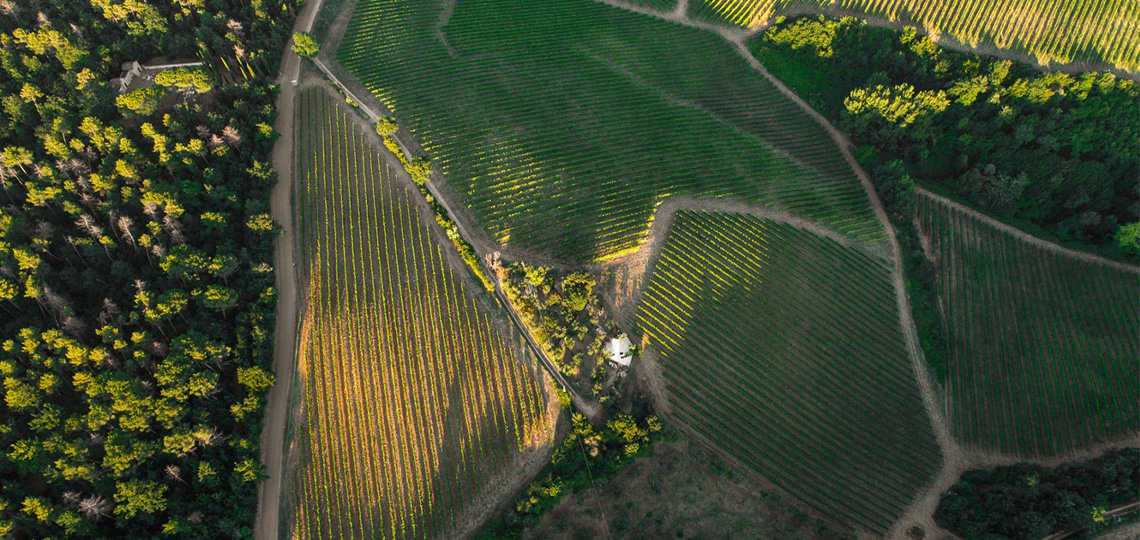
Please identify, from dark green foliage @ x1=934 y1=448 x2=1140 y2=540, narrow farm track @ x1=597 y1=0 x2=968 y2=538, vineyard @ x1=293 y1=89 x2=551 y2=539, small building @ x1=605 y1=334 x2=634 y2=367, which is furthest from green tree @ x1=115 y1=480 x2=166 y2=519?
dark green foliage @ x1=934 y1=448 x2=1140 y2=540

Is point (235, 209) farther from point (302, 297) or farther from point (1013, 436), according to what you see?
point (1013, 436)

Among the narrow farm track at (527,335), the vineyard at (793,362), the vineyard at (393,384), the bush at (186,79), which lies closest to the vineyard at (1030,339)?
the vineyard at (793,362)

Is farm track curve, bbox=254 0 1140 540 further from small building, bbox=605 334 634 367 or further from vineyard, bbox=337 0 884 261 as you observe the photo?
small building, bbox=605 334 634 367

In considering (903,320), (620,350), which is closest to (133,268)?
(620,350)

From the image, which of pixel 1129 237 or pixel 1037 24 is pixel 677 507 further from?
pixel 1037 24

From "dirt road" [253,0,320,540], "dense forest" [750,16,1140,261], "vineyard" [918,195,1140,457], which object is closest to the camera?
"dirt road" [253,0,320,540]
